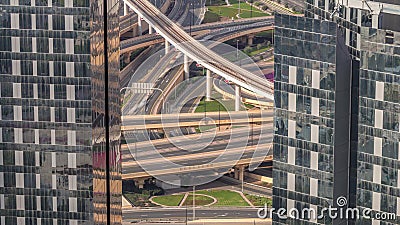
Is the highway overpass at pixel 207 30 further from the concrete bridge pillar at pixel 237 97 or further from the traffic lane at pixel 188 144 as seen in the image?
the traffic lane at pixel 188 144

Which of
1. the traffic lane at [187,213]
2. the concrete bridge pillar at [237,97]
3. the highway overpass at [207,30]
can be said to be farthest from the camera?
the highway overpass at [207,30]

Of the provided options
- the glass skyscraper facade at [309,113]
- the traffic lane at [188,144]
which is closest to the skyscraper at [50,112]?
the glass skyscraper facade at [309,113]

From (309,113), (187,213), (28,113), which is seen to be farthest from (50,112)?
(187,213)

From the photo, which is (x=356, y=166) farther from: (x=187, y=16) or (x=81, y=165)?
(x=187, y=16)

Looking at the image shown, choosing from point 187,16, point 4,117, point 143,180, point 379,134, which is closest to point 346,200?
point 379,134

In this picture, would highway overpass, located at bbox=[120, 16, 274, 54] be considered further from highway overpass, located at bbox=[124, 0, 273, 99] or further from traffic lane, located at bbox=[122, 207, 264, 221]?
traffic lane, located at bbox=[122, 207, 264, 221]

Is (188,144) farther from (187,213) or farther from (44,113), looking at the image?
(44,113)

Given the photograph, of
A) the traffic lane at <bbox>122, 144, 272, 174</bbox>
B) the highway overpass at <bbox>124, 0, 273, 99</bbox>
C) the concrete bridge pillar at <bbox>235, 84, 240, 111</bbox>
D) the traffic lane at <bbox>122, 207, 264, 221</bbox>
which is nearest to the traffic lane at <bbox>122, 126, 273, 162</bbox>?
the traffic lane at <bbox>122, 144, 272, 174</bbox>
